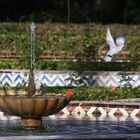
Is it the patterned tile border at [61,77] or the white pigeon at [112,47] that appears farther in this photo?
the white pigeon at [112,47]

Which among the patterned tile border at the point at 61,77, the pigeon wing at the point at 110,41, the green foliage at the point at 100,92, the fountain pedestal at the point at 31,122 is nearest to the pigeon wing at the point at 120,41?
the pigeon wing at the point at 110,41

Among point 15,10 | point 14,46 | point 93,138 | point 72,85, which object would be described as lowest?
point 93,138

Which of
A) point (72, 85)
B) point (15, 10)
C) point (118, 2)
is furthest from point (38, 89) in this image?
point (118, 2)

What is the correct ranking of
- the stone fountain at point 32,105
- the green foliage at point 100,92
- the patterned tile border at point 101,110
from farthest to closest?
the green foliage at point 100,92 < the patterned tile border at point 101,110 < the stone fountain at point 32,105

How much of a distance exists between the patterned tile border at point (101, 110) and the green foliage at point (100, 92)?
656mm

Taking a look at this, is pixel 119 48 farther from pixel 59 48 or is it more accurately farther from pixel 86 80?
pixel 86 80

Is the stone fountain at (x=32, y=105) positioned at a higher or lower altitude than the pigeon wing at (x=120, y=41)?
lower

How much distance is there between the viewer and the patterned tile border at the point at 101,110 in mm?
11055

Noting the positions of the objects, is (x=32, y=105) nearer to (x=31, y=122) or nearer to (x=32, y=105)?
(x=32, y=105)

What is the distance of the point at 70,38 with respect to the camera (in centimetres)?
1673

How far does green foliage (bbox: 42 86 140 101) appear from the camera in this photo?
40.2ft

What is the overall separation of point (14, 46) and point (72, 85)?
3010 millimetres

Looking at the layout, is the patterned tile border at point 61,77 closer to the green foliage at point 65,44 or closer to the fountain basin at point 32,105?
the green foliage at point 65,44

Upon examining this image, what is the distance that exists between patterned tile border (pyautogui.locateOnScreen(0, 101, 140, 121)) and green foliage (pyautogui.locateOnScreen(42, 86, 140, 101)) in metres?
0.66
